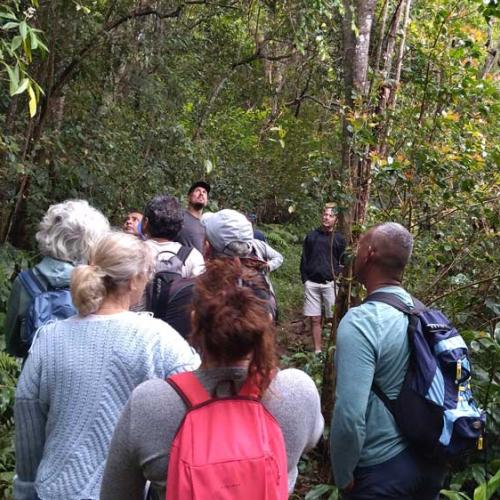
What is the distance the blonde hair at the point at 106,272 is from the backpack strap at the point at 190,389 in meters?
0.64

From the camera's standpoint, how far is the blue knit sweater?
89.3 inches

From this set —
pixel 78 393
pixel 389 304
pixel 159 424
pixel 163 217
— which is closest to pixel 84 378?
pixel 78 393

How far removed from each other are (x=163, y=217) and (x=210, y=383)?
2.06 meters

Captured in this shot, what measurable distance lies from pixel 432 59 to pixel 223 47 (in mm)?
7714

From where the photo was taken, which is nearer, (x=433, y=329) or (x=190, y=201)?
(x=433, y=329)

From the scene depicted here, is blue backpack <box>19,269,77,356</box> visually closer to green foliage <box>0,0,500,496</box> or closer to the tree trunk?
green foliage <box>0,0,500,496</box>

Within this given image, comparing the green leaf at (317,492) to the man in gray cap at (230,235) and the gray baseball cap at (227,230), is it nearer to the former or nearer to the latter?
the man in gray cap at (230,235)

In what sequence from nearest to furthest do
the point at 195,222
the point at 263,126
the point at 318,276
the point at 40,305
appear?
the point at 40,305, the point at 195,222, the point at 318,276, the point at 263,126

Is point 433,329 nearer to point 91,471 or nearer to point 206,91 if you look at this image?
point 91,471

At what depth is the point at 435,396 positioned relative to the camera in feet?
8.29

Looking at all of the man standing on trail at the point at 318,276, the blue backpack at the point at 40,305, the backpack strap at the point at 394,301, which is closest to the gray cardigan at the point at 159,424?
the backpack strap at the point at 394,301

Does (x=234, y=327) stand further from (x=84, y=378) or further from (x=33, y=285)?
(x=33, y=285)

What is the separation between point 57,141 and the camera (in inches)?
295

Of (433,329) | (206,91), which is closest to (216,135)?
(206,91)
